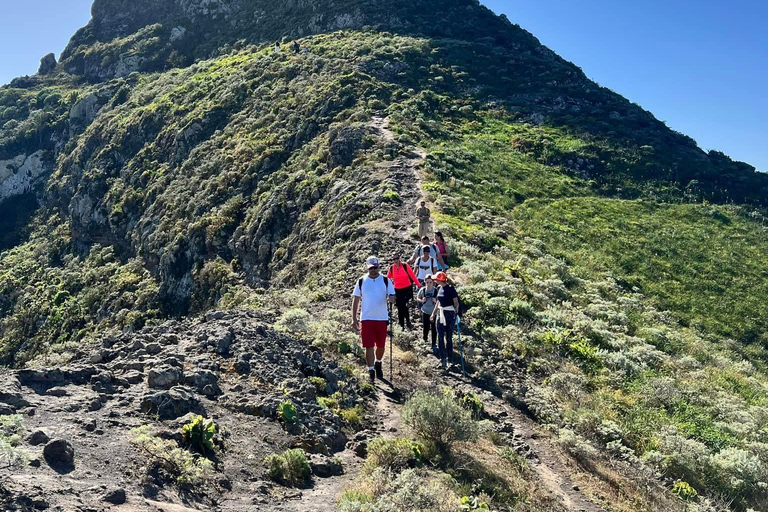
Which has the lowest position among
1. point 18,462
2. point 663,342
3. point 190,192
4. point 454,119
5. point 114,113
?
point 663,342

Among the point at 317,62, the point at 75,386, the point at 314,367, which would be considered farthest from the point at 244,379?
the point at 317,62

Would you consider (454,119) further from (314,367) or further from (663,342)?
(314,367)

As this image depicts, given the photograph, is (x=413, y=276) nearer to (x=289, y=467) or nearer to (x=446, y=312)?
(x=446, y=312)

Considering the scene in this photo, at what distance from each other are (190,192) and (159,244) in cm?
473

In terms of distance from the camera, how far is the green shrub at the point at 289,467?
A: 266 inches

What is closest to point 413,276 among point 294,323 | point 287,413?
point 294,323

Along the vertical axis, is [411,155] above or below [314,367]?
above

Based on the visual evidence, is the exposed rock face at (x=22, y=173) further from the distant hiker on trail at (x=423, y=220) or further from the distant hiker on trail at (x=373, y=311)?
the distant hiker on trail at (x=373, y=311)

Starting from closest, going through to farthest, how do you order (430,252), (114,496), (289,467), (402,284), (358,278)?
(114,496), (289,467), (402,284), (430,252), (358,278)

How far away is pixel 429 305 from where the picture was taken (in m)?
12.5

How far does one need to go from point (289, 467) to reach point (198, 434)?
4.08 ft

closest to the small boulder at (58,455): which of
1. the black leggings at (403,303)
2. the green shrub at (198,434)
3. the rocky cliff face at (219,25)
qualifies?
the green shrub at (198,434)

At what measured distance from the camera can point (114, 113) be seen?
207ft

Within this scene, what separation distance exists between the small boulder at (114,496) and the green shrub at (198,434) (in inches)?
59.0
